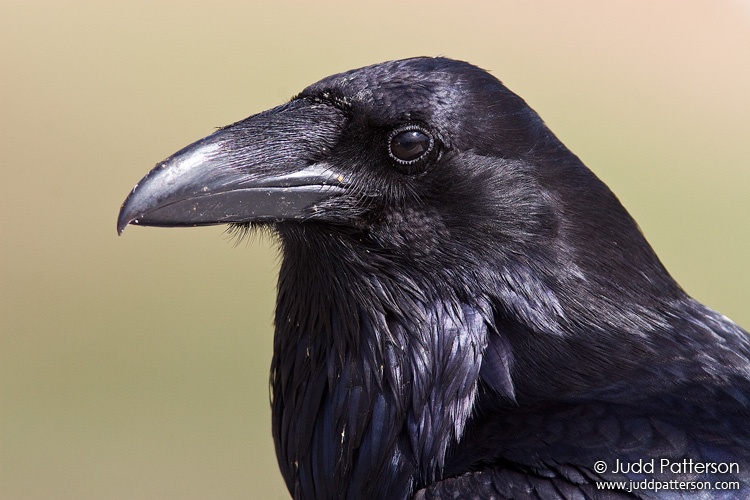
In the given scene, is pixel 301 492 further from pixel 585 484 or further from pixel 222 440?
pixel 222 440

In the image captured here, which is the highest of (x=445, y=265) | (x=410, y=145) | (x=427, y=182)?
(x=410, y=145)

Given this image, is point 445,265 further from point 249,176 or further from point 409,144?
point 249,176

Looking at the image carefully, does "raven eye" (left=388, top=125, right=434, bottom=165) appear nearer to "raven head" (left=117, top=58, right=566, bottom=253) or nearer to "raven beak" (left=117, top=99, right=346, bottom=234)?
"raven head" (left=117, top=58, right=566, bottom=253)

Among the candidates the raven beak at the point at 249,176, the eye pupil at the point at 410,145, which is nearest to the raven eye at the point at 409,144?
the eye pupil at the point at 410,145

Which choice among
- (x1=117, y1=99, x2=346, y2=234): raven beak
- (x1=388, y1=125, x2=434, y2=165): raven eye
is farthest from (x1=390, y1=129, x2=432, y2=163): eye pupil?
(x1=117, y1=99, x2=346, y2=234): raven beak

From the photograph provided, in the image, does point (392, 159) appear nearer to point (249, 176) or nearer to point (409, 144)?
point (409, 144)

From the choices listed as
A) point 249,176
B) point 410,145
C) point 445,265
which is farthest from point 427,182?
point 249,176

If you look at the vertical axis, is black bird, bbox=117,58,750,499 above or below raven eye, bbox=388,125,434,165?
below

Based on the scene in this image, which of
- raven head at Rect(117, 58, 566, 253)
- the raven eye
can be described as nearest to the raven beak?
raven head at Rect(117, 58, 566, 253)

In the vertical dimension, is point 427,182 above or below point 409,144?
below
